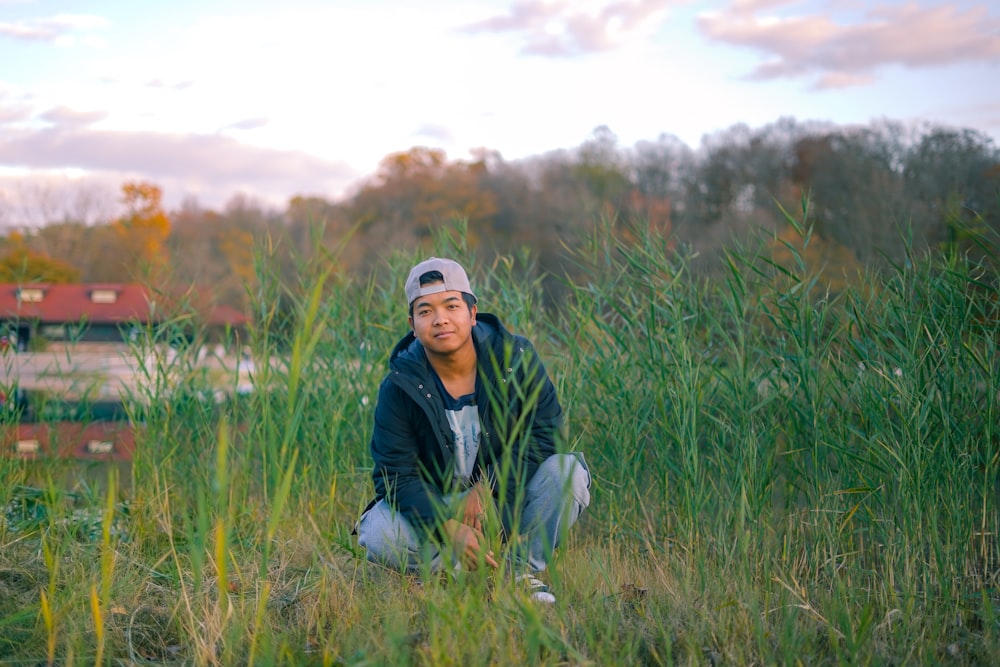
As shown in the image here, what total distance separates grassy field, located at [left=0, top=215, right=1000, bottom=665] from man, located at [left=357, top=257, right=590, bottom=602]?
0.17m

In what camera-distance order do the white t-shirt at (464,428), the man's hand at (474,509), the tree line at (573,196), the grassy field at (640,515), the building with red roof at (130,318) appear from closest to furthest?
1. the grassy field at (640,515)
2. the man's hand at (474,509)
3. the white t-shirt at (464,428)
4. the building with red roof at (130,318)
5. the tree line at (573,196)

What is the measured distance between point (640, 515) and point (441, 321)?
1.30 m

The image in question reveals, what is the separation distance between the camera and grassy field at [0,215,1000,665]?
7.14 ft

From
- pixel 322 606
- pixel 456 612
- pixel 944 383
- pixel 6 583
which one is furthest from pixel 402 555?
pixel 944 383

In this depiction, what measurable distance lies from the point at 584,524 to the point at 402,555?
3.53ft

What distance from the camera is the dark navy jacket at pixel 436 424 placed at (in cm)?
271

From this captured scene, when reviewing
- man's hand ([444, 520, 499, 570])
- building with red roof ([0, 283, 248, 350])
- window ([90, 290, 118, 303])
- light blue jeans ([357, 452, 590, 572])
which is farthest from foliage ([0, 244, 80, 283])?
man's hand ([444, 520, 499, 570])

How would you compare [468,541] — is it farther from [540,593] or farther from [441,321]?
[441,321]

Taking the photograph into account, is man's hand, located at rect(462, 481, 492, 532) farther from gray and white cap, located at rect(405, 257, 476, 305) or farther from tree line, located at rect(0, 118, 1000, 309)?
tree line, located at rect(0, 118, 1000, 309)

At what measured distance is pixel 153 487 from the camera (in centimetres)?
362

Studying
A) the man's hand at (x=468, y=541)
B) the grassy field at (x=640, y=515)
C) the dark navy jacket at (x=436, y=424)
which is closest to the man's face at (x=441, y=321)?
the dark navy jacket at (x=436, y=424)

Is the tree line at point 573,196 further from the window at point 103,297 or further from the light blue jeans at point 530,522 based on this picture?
the light blue jeans at point 530,522

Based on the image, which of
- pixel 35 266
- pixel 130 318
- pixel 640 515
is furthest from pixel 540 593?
pixel 35 266

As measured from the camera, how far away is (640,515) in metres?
3.41
